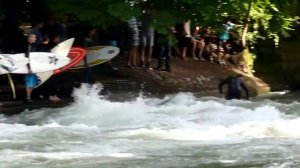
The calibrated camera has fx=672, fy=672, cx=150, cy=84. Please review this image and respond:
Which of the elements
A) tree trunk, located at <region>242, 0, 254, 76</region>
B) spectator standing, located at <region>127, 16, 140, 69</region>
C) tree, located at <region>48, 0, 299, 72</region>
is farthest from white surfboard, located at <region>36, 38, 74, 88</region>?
tree trunk, located at <region>242, 0, 254, 76</region>

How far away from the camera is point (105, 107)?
1385 cm

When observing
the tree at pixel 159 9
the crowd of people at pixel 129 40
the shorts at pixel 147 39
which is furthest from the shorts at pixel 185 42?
the tree at pixel 159 9

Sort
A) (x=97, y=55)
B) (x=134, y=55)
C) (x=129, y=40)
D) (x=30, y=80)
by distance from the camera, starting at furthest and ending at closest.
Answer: (x=129, y=40)
(x=134, y=55)
(x=97, y=55)
(x=30, y=80)

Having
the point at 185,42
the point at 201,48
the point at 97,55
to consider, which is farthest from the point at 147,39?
the point at 201,48

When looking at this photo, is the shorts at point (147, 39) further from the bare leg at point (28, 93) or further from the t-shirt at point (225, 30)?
the bare leg at point (28, 93)

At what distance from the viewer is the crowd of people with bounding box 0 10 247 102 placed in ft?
46.5

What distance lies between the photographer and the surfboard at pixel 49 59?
1341 cm

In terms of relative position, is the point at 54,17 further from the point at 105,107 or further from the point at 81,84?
the point at 105,107

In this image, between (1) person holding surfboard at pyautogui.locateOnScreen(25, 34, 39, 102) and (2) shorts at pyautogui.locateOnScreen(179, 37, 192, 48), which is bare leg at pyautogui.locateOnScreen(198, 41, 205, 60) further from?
(1) person holding surfboard at pyautogui.locateOnScreen(25, 34, 39, 102)

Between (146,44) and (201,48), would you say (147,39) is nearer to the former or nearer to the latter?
(146,44)

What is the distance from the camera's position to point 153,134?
35.8 feet

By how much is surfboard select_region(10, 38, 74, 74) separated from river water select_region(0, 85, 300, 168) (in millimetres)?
855

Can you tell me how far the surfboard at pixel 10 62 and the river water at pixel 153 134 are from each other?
989 mm

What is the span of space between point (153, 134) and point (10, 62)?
3944 mm
